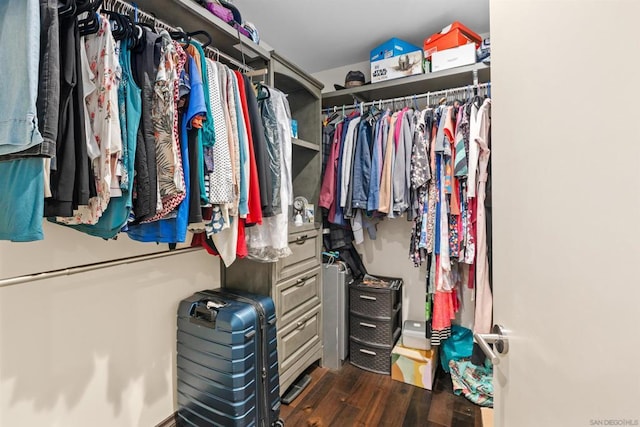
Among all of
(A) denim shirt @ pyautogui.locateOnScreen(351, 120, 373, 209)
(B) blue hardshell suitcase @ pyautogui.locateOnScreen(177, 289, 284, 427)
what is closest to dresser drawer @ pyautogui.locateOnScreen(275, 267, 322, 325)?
(B) blue hardshell suitcase @ pyautogui.locateOnScreen(177, 289, 284, 427)

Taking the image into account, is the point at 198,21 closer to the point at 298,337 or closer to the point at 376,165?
the point at 376,165

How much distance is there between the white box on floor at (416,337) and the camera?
6.72 feet

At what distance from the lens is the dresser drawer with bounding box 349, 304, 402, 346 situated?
2125 mm

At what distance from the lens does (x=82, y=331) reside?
Result: 122 cm

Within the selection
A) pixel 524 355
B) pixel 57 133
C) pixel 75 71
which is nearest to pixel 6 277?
pixel 57 133

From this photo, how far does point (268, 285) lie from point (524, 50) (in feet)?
4.88

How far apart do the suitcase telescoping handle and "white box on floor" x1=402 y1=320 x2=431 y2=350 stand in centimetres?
131

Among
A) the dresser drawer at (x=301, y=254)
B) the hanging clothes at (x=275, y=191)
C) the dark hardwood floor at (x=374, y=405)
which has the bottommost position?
the dark hardwood floor at (x=374, y=405)

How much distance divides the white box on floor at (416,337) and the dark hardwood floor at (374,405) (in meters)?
0.26

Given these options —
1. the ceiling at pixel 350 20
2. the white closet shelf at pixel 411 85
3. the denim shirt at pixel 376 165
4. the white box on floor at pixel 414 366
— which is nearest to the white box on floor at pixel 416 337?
the white box on floor at pixel 414 366

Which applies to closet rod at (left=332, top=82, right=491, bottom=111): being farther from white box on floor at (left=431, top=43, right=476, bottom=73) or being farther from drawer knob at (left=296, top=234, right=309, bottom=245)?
drawer knob at (left=296, top=234, right=309, bottom=245)

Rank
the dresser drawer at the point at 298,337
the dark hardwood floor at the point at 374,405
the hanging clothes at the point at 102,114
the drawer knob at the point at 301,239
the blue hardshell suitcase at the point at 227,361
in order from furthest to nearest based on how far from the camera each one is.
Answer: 1. the drawer knob at the point at 301,239
2. the dresser drawer at the point at 298,337
3. the dark hardwood floor at the point at 374,405
4. the blue hardshell suitcase at the point at 227,361
5. the hanging clothes at the point at 102,114

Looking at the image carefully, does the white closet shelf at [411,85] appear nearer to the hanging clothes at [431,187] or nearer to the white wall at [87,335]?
the hanging clothes at [431,187]

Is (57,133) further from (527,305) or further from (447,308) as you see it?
(447,308)
